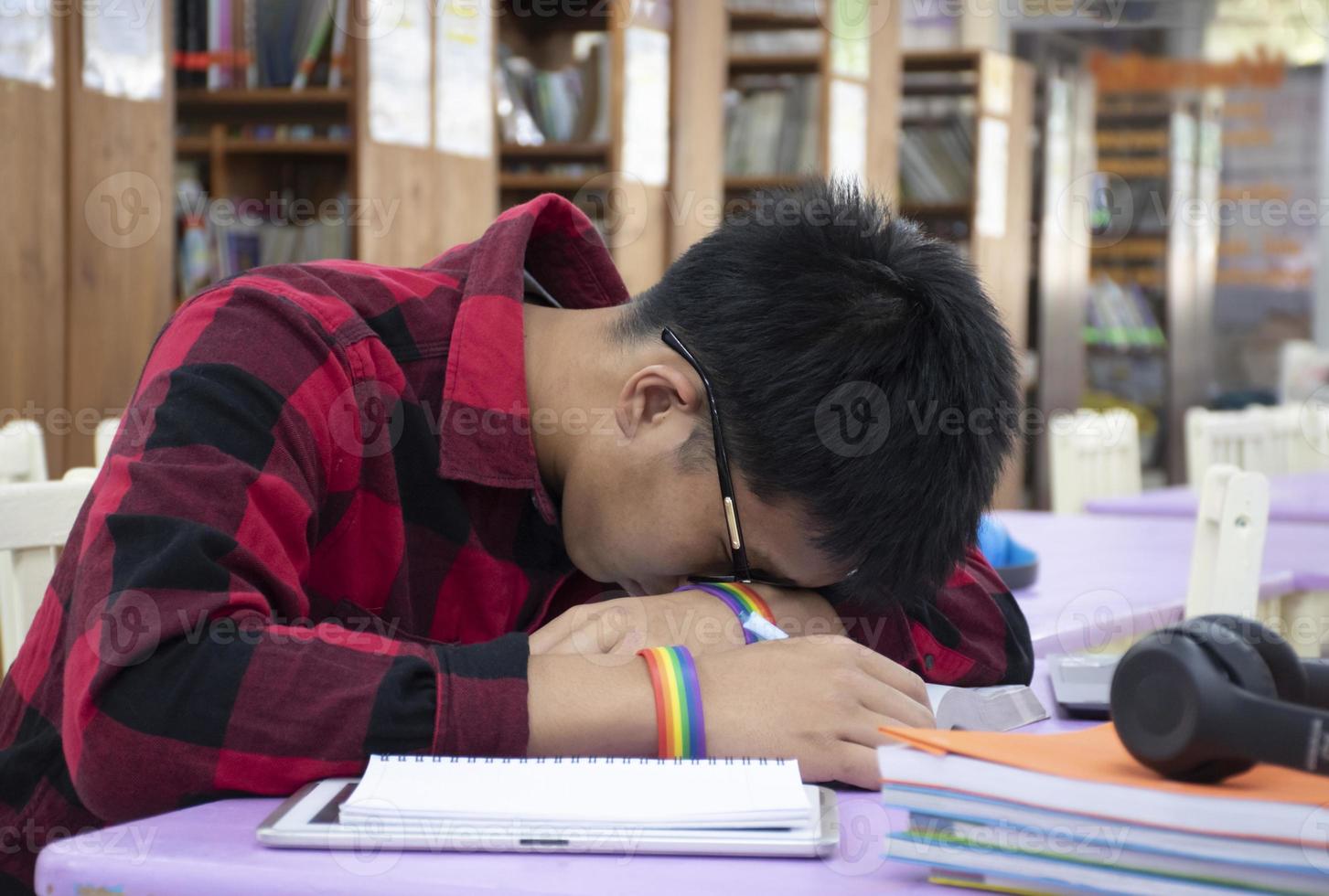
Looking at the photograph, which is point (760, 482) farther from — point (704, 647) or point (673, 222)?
point (673, 222)

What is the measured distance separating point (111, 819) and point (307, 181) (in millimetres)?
3557

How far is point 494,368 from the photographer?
3.56ft

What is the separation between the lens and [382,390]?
1.05 m

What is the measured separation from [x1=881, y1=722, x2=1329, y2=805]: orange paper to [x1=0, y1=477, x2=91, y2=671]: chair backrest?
87 cm

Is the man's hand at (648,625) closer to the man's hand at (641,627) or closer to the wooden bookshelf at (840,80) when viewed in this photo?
the man's hand at (641,627)

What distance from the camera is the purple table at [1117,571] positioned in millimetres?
→ 1452

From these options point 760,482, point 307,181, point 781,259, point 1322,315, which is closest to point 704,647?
point 760,482

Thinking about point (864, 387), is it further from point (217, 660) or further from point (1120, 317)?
point (1120, 317)

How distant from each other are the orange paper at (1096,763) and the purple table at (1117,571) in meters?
0.63

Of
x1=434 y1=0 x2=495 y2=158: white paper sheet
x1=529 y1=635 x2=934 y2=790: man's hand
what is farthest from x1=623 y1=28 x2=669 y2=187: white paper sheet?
x1=529 y1=635 x2=934 y2=790: man's hand

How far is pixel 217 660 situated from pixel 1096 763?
478mm

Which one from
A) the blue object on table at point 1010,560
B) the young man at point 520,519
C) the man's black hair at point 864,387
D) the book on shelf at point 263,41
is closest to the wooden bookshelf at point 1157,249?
the book on shelf at point 263,41

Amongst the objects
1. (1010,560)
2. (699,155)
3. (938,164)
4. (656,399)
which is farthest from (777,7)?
(656,399)

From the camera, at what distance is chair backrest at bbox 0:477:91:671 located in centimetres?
125
